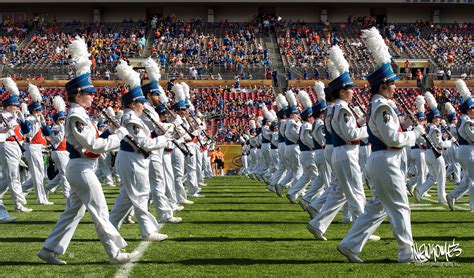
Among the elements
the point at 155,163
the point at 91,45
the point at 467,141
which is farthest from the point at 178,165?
the point at 91,45

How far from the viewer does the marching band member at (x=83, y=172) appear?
9227 millimetres

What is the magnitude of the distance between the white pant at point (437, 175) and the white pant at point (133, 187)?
824 cm

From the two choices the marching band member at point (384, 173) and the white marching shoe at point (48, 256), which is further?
the white marching shoe at point (48, 256)

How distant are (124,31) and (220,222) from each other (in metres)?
49.9

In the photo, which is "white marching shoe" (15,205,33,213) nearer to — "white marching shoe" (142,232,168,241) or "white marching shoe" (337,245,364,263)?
"white marching shoe" (142,232,168,241)

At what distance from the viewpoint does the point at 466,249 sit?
10.6 meters

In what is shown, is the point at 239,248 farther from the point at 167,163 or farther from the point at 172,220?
the point at 167,163

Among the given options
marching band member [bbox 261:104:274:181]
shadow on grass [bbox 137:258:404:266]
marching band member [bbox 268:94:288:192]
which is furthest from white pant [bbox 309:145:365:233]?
marching band member [bbox 261:104:274:181]

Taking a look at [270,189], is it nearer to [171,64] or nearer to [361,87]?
[361,87]

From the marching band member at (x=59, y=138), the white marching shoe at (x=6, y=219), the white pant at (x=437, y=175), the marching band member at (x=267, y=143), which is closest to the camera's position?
the white marching shoe at (x=6, y=219)

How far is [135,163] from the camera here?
11148 mm

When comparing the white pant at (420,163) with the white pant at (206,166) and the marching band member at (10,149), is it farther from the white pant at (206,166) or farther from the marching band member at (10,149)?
the white pant at (206,166)

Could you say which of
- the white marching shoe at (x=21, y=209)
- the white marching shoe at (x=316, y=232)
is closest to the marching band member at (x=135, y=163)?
the white marching shoe at (x=316, y=232)

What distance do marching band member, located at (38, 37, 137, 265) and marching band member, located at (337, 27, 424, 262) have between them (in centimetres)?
234
